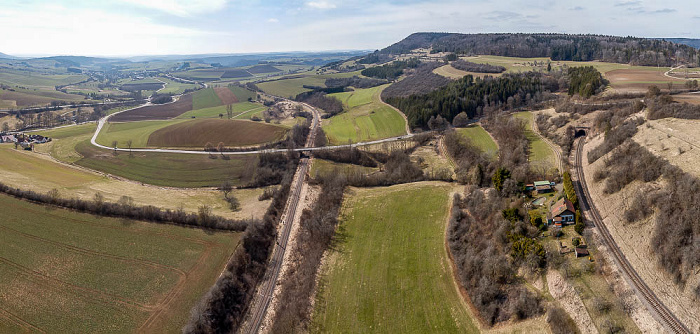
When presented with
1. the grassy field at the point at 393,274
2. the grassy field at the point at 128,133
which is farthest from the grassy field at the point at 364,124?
the grassy field at the point at 128,133

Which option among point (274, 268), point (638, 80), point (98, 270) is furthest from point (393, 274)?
point (638, 80)

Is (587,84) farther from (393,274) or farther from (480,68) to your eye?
(393,274)

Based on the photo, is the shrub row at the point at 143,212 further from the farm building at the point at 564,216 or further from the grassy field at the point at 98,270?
the farm building at the point at 564,216

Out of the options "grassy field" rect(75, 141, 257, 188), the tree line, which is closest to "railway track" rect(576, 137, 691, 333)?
the tree line

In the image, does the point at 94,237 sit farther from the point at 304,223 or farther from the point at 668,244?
the point at 668,244

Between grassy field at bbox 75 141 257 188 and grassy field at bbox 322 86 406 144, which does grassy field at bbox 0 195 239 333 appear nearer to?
grassy field at bbox 75 141 257 188
